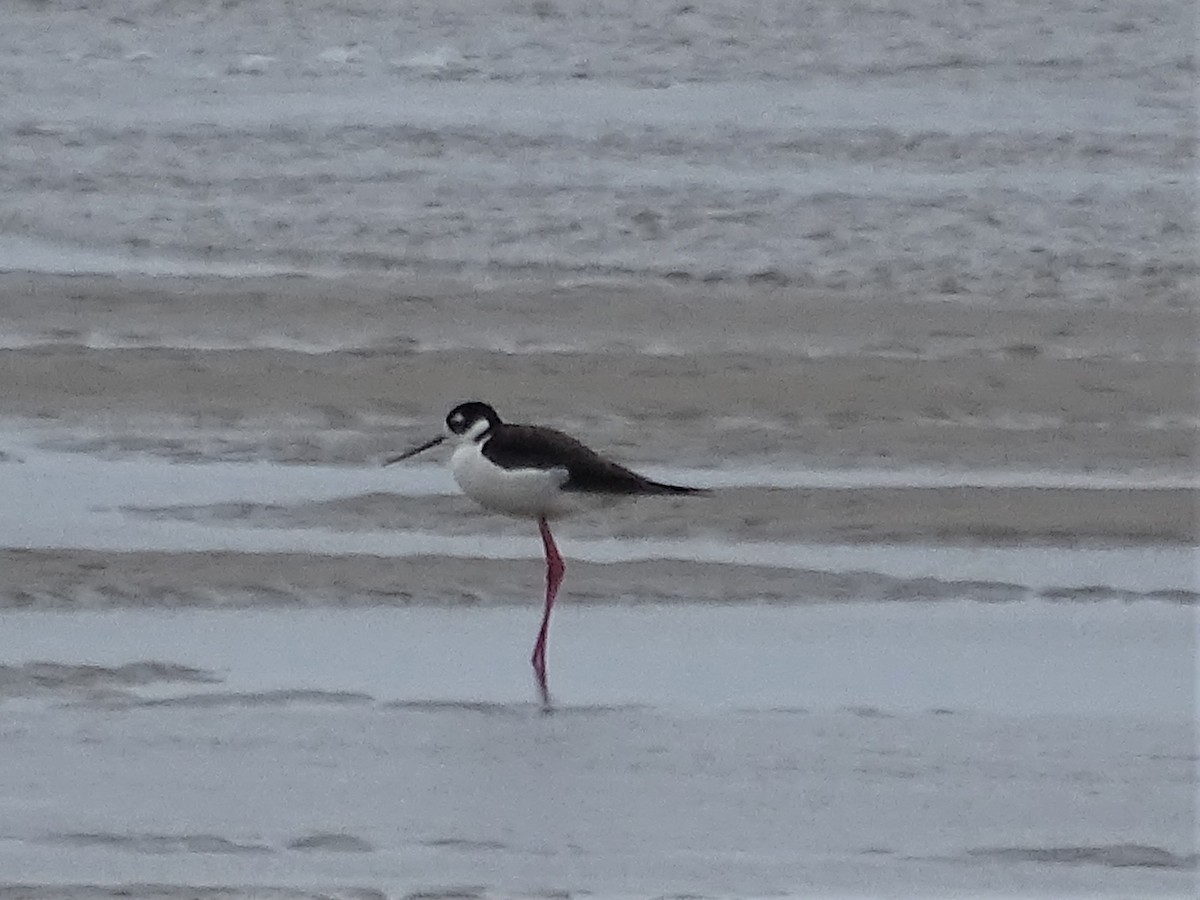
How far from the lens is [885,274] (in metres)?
13.9

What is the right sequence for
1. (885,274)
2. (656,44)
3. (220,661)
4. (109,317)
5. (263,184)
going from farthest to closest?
1. (656,44)
2. (263,184)
3. (885,274)
4. (109,317)
5. (220,661)

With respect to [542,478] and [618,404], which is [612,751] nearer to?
[542,478]

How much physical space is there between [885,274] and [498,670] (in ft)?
21.1

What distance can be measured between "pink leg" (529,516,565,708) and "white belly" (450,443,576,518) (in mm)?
88

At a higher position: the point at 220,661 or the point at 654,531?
the point at 654,531

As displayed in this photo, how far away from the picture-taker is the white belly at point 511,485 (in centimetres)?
849

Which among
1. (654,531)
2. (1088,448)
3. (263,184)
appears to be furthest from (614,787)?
(263,184)

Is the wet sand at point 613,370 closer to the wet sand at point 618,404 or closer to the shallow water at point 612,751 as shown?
the wet sand at point 618,404

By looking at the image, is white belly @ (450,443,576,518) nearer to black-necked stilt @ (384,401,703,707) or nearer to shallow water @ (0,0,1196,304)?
black-necked stilt @ (384,401,703,707)

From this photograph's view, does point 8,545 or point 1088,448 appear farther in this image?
point 1088,448

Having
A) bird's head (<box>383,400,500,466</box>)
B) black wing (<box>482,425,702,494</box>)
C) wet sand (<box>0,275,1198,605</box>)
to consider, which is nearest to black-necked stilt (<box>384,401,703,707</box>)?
black wing (<box>482,425,702,494</box>)

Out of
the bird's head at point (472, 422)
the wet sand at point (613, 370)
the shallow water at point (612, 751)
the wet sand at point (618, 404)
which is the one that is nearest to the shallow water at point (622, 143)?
the wet sand at point (613, 370)

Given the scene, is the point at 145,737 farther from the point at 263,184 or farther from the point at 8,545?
the point at 263,184

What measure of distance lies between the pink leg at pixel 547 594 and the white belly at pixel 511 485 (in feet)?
0.29
